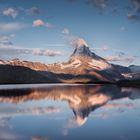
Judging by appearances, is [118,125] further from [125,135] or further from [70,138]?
[70,138]

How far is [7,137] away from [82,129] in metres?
6.38

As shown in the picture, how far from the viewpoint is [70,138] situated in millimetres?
21000

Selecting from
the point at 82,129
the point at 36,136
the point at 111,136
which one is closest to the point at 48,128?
the point at 82,129

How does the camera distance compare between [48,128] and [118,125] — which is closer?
[48,128]

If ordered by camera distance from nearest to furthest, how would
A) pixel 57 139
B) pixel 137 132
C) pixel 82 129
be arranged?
pixel 57 139, pixel 137 132, pixel 82 129

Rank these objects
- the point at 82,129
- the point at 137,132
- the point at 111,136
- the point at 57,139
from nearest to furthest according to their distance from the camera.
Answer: the point at 57,139, the point at 111,136, the point at 137,132, the point at 82,129

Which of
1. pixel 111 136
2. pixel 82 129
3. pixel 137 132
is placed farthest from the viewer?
pixel 82 129

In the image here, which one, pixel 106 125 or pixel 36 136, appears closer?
pixel 36 136

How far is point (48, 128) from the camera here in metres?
26.2

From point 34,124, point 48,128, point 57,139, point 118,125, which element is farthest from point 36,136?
point 118,125

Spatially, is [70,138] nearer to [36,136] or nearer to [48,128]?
[36,136]

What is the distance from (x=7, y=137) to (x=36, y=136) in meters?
1.87

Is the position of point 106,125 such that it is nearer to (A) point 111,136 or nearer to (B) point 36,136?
(A) point 111,136

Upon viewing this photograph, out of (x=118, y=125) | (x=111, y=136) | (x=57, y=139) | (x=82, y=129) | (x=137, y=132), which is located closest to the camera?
(x=57, y=139)
